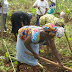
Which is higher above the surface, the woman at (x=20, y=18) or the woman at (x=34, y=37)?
the woman at (x=20, y=18)

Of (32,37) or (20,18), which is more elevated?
(20,18)

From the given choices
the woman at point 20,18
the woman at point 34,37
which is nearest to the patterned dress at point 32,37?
the woman at point 34,37

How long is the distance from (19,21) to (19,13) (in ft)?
0.83

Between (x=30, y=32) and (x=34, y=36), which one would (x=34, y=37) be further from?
(x=30, y=32)

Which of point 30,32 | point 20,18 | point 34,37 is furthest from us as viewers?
point 20,18

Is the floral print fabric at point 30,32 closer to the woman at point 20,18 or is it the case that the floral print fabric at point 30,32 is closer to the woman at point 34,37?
the woman at point 34,37

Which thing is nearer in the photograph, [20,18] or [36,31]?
[36,31]

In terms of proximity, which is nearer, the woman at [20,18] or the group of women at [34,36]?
the group of women at [34,36]

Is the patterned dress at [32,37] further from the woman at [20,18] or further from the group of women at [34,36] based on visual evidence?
the woman at [20,18]

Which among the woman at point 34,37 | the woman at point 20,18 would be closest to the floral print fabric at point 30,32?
the woman at point 34,37

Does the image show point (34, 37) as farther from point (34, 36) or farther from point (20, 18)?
point (20, 18)

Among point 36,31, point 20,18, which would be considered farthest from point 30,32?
point 20,18

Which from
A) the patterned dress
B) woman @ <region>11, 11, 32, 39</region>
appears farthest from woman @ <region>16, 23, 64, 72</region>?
woman @ <region>11, 11, 32, 39</region>

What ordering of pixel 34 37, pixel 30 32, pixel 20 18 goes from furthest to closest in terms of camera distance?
1. pixel 20 18
2. pixel 30 32
3. pixel 34 37
